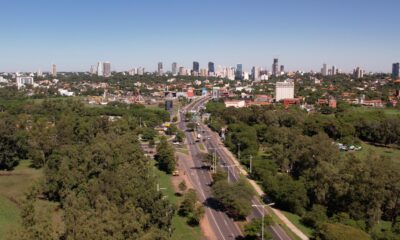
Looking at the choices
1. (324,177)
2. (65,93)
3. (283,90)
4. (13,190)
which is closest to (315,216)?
(324,177)

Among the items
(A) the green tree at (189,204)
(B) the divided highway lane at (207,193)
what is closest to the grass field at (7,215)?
(A) the green tree at (189,204)

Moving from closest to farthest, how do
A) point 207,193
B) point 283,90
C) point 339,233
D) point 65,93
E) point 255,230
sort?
point 339,233
point 255,230
point 207,193
point 283,90
point 65,93

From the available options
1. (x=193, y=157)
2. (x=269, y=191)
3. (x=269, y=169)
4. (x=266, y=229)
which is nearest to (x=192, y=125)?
(x=193, y=157)

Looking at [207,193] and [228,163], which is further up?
[228,163]

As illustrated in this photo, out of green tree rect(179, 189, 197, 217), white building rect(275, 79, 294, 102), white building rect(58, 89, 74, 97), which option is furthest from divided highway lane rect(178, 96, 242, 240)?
white building rect(58, 89, 74, 97)

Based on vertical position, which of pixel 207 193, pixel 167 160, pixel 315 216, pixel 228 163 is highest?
pixel 167 160

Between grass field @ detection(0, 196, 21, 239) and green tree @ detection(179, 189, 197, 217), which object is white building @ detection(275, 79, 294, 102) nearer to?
green tree @ detection(179, 189, 197, 217)

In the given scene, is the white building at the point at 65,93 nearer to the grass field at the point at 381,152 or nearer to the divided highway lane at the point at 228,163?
the divided highway lane at the point at 228,163

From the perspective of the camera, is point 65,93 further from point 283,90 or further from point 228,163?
point 228,163

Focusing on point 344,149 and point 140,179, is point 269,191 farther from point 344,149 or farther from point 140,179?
point 344,149
